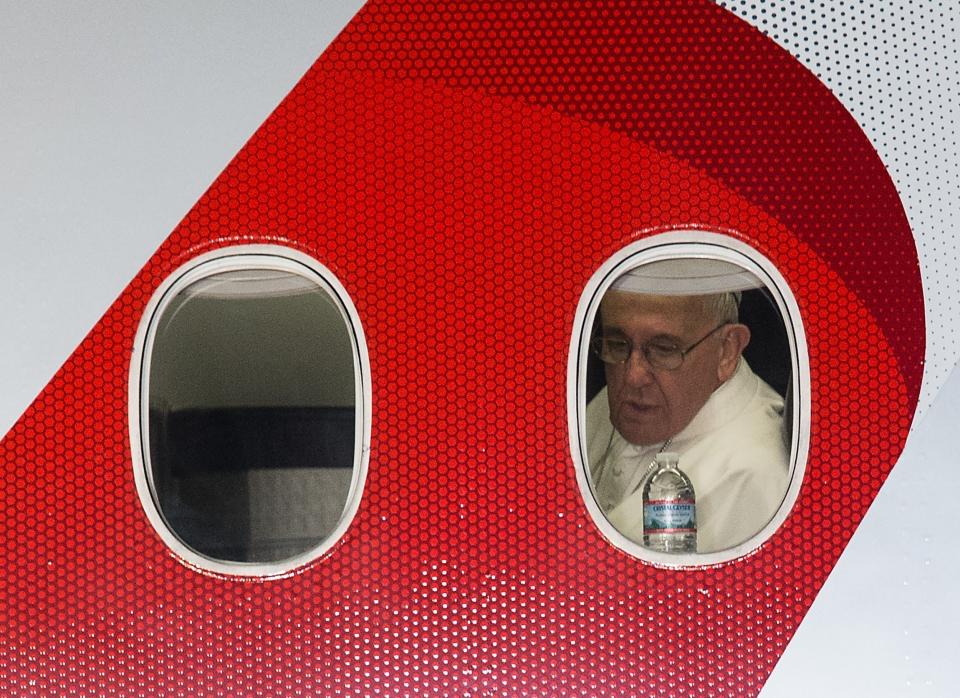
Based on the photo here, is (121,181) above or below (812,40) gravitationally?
below

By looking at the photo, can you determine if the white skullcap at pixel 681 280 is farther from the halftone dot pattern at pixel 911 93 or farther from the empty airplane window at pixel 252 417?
the empty airplane window at pixel 252 417

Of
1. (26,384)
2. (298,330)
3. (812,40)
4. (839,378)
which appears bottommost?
(26,384)

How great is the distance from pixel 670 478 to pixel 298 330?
81 centimetres

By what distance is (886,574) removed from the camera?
2.83 metres

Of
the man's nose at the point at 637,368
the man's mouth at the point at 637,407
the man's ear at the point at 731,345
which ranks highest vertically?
the man's ear at the point at 731,345

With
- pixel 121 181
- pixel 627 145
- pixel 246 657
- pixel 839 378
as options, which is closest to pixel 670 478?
pixel 839 378

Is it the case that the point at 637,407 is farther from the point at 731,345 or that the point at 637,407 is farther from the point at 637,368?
the point at 731,345

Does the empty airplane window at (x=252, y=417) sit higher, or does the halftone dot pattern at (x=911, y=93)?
the halftone dot pattern at (x=911, y=93)

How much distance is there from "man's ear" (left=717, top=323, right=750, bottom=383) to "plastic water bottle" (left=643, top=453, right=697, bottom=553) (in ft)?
0.76

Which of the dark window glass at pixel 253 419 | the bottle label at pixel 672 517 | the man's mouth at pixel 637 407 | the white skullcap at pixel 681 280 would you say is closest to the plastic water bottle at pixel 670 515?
the bottle label at pixel 672 517

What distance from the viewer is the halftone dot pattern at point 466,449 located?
9.27ft

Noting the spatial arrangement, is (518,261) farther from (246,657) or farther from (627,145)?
(246,657)

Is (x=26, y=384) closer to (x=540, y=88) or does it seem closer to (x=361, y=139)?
(x=361, y=139)

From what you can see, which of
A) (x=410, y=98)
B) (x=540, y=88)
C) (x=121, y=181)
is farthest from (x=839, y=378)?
(x=121, y=181)
